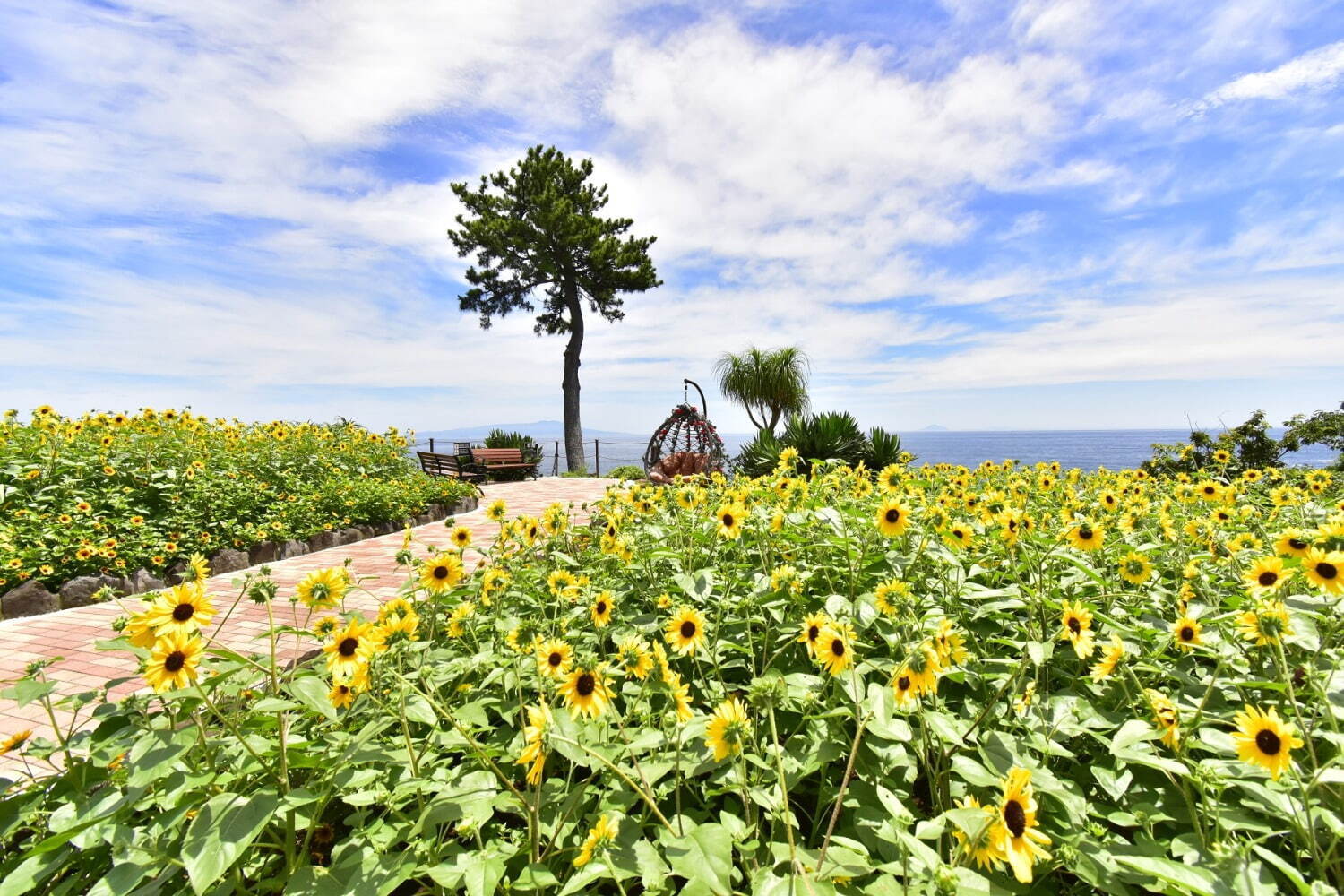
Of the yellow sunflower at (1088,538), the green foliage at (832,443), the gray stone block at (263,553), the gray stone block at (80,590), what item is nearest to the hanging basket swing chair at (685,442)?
the green foliage at (832,443)

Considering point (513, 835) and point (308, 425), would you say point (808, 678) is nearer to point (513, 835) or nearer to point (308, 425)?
point (513, 835)

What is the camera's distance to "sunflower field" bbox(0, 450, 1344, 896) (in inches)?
41.5

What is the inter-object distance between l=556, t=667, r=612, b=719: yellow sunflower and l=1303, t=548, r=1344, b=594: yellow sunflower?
167 centimetres

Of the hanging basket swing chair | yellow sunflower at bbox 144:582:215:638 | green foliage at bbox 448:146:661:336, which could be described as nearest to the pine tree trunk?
green foliage at bbox 448:146:661:336

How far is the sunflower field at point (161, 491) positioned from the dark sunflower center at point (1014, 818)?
5.98 meters

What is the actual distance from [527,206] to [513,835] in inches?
801

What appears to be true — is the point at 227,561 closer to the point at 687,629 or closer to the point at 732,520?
the point at 732,520

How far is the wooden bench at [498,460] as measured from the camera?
1409cm

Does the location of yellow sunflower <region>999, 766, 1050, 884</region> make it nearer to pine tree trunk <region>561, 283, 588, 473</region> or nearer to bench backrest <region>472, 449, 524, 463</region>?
bench backrest <region>472, 449, 524, 463</region>

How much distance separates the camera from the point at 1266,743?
1.05m

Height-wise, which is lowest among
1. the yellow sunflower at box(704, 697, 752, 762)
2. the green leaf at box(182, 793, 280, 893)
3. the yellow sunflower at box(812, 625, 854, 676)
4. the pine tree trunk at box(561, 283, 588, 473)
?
the green leaf at box(182, 793, 280, 893)

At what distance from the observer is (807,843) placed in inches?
52.6

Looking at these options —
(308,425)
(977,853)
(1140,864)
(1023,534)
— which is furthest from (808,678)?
(308,425)

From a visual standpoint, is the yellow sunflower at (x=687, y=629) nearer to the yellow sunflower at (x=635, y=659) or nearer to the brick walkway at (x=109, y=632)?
the yellow sunflower at (x=635, y=659)
